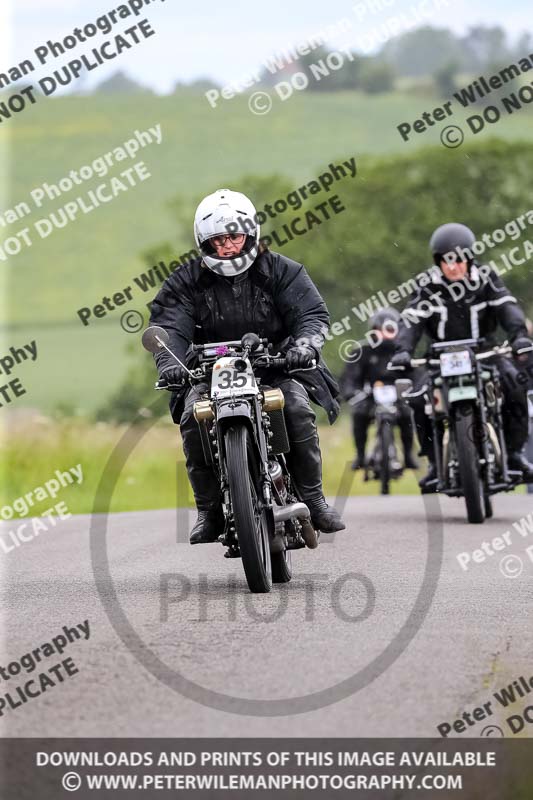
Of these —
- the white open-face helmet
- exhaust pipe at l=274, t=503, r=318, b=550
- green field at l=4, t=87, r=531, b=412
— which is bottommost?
exhaust pipe at l=274, t=503, r=318, b=550

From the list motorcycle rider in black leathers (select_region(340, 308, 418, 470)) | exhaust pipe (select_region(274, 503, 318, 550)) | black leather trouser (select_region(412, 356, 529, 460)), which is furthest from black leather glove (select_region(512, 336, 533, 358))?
motorcycle rider in black leathers (select_region(340, 308, 418, 470))

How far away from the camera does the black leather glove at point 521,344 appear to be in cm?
1329

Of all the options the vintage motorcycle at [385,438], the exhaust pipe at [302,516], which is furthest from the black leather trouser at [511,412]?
the vintage motorcycle at [385,438]

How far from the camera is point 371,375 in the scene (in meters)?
Answer: 20.9

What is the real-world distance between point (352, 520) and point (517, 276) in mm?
39956

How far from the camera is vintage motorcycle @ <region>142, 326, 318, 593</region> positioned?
26.8 feet

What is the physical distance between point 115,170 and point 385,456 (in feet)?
190

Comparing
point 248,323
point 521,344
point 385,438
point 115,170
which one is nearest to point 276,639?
point 248,323

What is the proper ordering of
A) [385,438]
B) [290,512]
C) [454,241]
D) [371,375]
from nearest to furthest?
1. [290,512]
2. [454,241]
3. [385,438]
4. [371,375]

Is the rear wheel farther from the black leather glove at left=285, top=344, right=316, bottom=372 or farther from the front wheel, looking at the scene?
the front wheel

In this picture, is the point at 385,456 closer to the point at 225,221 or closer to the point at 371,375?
the point at 371,375

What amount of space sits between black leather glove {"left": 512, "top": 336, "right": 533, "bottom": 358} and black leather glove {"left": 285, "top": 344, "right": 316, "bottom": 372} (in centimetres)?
486

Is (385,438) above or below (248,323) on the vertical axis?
below
